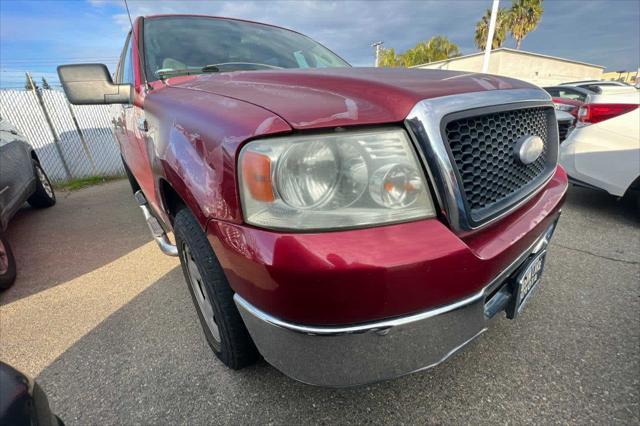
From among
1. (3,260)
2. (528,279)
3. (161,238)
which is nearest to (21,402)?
(161,238)

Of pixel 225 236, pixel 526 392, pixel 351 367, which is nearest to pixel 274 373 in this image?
pixel 351 367

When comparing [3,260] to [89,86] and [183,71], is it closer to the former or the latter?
[89,86]

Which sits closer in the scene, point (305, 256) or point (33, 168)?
point (305, 256)

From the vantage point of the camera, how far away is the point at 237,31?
2.30 m

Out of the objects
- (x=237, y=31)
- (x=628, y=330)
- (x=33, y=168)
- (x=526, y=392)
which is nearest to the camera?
(x=526, y=392)

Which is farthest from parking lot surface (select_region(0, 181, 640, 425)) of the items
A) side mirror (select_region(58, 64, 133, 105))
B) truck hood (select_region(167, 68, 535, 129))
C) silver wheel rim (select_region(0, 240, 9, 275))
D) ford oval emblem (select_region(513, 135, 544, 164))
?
side mirror (select_region(58, 64, 133, 105))

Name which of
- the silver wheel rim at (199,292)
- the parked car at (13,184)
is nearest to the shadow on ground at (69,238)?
the parked car at (13,184)

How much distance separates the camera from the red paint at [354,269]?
83cm

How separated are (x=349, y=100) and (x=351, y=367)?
2.61 ft

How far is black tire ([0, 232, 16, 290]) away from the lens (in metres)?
2.45

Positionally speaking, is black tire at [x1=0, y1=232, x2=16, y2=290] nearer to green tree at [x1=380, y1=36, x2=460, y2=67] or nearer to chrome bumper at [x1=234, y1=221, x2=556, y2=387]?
chrome bumper at [x1=234, y1=221, x2=556, y2=387]

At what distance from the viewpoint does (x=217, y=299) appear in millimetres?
1247

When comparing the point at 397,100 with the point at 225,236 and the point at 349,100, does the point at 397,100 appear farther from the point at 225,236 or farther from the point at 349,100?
the point at 225,236

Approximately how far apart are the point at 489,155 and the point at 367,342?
2.41 ft
